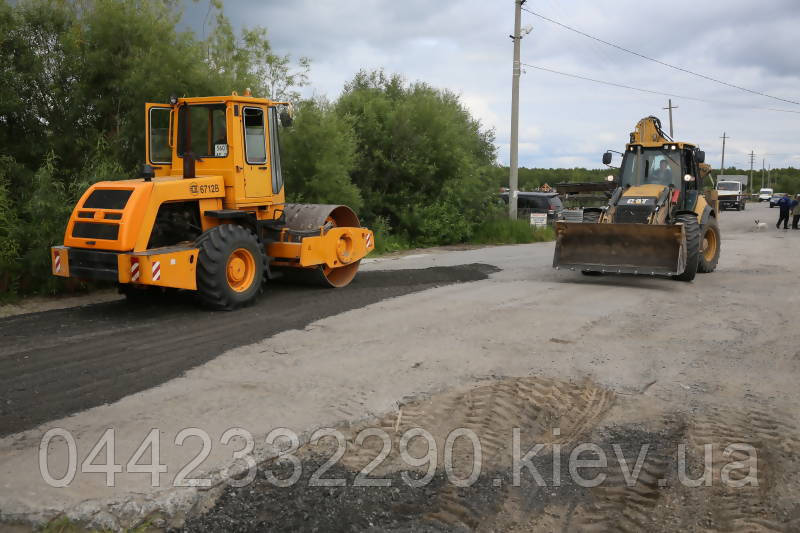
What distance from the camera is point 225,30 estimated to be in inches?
579

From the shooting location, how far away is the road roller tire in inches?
523

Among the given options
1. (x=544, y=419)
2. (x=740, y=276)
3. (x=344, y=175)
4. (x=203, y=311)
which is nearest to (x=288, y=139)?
(x=344, y=175)

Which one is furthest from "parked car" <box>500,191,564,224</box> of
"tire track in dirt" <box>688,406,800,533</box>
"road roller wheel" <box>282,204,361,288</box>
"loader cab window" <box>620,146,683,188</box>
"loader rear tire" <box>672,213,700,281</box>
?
"tire track in dirt" <box>688,406,800,533</box>

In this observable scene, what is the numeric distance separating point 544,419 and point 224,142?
6.14 metres

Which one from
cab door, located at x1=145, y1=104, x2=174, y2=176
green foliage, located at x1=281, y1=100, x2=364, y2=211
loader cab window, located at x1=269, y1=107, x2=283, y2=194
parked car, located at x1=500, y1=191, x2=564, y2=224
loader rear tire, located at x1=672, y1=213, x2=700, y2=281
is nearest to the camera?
cab door, located at x1=145, y1=104, x2=174, y2=176

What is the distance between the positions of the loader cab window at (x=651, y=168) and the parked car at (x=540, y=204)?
11.9 meters

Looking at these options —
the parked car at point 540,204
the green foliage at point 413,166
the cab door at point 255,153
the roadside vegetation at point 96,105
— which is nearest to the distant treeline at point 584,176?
the parked car at point 540,204

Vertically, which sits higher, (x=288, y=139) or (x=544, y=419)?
(x=288, y=139)

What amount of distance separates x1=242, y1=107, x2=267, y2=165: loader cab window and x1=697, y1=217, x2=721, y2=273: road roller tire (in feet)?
28.8

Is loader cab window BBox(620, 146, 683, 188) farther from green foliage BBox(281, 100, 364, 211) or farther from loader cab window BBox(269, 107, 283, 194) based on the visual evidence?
loader cab window BBox(269, 107, 283, 194)

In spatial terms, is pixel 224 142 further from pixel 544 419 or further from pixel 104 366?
pixel 544 419

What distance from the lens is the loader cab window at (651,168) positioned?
12.9 meters

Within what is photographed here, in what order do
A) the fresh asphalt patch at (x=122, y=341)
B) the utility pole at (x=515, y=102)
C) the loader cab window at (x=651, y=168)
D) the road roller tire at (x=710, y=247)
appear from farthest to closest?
1. the utility pole at (x=515, y=102)
2. the road roller tire at (x=710, y=247)
3. the loader cab window at (x=651, y=168)
4. the fresh asphalt patch at (x=122, y=341)

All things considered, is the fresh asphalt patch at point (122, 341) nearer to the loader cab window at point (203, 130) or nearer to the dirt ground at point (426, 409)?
the dirt ground at point (426, 409)
